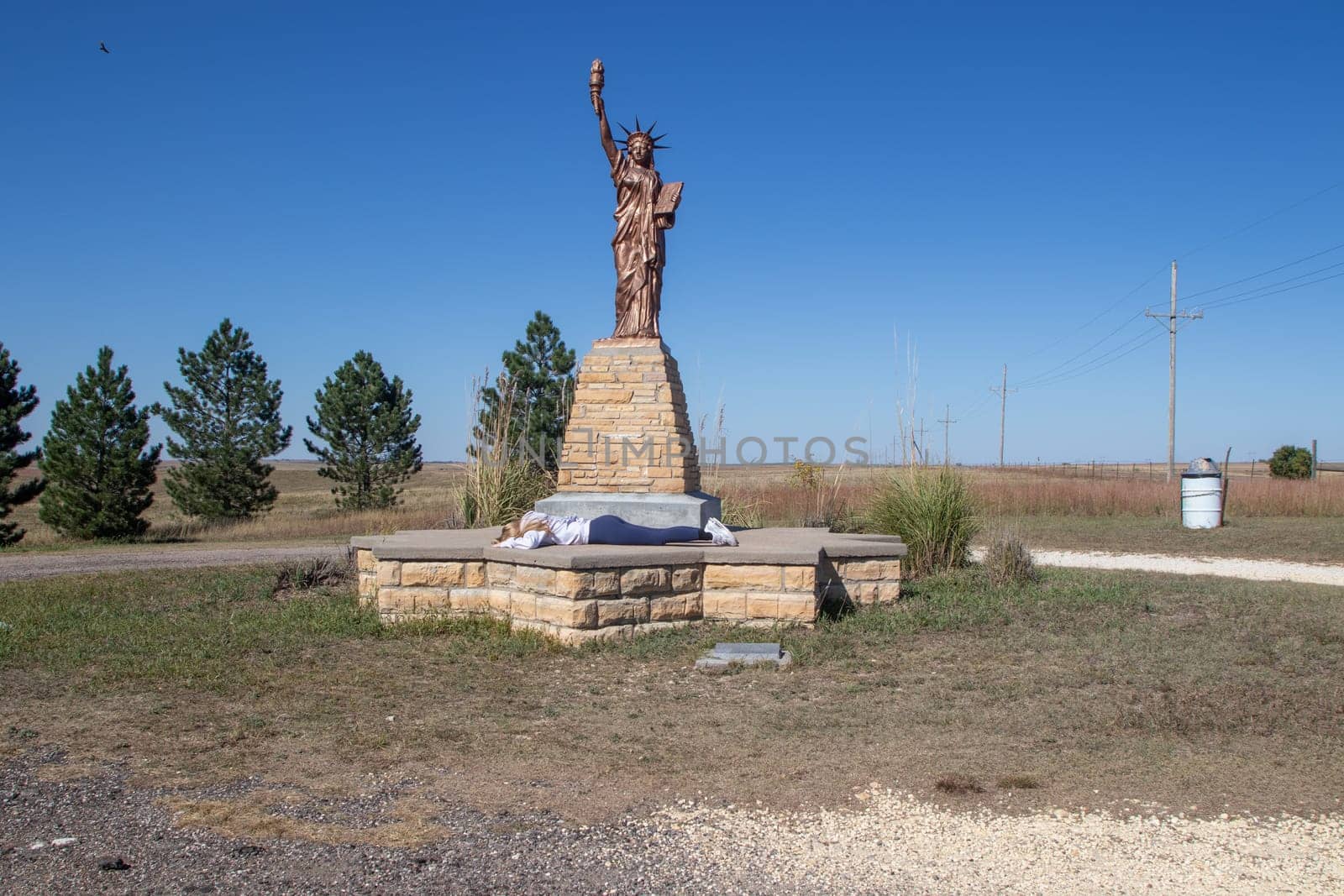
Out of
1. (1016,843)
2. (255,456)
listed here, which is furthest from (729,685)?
(255,456)

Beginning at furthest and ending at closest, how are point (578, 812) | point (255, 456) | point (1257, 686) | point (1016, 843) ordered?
point (255, 456), point (1257, 686), point (578, 812), point (1016, 843)

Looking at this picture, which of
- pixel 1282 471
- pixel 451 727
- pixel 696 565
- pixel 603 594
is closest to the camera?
pixel 451 727

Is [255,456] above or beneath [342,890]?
above

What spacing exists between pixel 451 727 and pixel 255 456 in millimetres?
21131

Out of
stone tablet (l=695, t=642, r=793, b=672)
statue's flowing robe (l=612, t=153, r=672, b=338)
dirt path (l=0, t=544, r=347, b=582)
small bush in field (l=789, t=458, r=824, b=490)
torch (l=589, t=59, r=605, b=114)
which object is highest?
torch (l=589, t=59, r=605, b=114)

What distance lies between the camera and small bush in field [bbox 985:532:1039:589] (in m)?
9.25

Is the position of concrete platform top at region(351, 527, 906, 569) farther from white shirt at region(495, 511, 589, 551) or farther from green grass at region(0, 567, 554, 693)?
green grass at region(0, 567, 554, 693)

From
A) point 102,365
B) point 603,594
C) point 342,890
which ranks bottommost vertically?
point 342,890

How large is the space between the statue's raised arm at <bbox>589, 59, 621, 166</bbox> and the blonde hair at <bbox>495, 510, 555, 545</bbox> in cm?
375

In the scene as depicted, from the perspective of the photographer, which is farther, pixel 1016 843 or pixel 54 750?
pixel 54 750

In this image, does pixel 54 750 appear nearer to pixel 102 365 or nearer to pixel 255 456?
pixel 102 365

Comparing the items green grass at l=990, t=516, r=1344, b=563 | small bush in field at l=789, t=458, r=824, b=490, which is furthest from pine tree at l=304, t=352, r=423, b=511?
green grass at l=990, t=516, r=1344, b=563

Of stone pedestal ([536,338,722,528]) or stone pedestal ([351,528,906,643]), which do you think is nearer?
stone pedestal ([351,528,906,643])

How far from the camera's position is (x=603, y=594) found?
700cm
